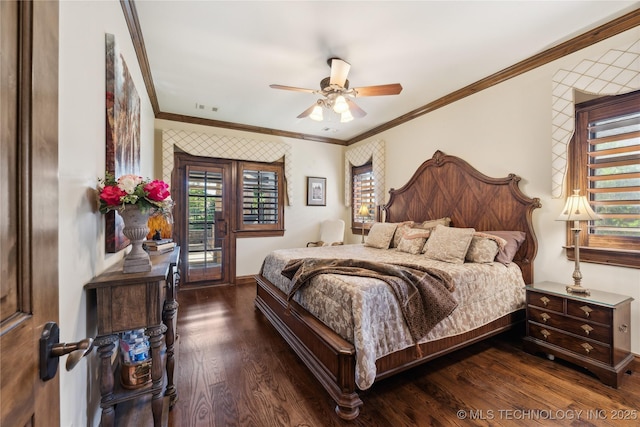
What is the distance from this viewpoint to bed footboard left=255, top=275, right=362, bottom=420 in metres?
1.67

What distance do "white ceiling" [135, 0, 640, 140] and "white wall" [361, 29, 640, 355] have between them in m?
0.23

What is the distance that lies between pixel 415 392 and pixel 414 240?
1771 mm

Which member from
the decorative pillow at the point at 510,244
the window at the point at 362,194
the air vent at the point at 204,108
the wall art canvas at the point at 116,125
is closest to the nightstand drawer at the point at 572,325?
the decorative pillow at the point at 510,244

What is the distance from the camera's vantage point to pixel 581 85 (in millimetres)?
2436

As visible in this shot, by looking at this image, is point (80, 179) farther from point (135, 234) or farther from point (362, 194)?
point (362, 194)

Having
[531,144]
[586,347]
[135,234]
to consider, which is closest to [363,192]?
[531,144]

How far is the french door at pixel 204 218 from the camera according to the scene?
4.38m

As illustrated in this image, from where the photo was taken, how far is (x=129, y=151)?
218 centimetres

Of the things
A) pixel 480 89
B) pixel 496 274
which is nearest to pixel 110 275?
pixel 496 274

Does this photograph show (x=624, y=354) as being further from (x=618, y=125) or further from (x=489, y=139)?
(x=489, y=139)

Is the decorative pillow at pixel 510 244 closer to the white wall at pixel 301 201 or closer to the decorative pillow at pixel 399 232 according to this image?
the decorative pillow at pixel 399 232

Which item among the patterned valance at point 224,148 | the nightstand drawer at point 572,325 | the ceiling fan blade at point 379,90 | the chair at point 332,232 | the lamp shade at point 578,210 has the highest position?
the ceiling fan blade at point 379,90

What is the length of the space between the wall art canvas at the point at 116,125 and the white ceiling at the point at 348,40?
70 cm

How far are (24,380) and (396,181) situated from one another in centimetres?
454
